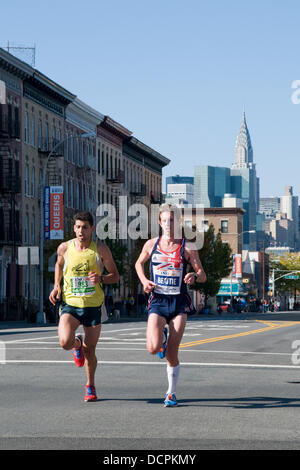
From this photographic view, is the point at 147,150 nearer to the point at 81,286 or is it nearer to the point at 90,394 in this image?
the point at 90,394

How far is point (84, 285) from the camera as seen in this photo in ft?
35.4

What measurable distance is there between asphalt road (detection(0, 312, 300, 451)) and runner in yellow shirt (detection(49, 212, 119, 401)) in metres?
0.75

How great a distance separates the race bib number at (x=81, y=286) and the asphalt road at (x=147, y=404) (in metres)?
1.23

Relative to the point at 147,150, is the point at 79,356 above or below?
below

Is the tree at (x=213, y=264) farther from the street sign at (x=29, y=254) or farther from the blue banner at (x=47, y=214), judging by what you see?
the street sign at (x=29, y=254)

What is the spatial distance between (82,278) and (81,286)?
0.09 meters

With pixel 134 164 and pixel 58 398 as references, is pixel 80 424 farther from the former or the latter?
Result: pixel 134 164

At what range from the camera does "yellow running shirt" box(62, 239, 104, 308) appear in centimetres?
1080

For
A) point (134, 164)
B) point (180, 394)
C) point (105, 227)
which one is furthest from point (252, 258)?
point (180, 394)

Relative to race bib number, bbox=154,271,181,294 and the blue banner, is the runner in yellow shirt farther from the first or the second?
the blue banner

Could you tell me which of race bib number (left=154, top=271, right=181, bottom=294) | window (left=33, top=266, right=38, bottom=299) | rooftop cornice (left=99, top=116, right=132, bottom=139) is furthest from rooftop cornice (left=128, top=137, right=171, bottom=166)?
race bib number (left=154, top=271, right=181, bottom=294)

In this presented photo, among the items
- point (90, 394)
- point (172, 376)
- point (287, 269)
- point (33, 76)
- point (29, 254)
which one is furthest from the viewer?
point (287, 269)

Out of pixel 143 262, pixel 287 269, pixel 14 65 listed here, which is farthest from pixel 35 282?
pixel 287 269

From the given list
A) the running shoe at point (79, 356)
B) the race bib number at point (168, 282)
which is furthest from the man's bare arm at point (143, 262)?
the running shoe at point (79, 356)
